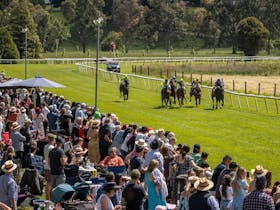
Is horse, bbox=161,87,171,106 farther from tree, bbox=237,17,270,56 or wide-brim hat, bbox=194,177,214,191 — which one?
tree, bbox=237,17,270,56

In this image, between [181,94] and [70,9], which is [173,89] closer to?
[181,94]

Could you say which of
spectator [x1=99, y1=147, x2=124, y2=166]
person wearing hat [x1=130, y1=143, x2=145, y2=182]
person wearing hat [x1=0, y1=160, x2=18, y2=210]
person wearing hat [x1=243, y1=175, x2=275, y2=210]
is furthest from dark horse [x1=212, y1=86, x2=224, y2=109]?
person wearing hat [x1=243, y1=175, x2=275, y2=210]

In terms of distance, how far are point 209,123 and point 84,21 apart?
79.5 m

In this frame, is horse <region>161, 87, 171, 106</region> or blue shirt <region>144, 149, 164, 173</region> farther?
horse <region>161, 87, 171, 106</region>

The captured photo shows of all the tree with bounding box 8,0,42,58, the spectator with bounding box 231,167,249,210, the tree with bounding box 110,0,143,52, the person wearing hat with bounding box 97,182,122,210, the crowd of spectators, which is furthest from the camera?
the tree with bounding box 110,0,143,52

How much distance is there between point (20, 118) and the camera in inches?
752

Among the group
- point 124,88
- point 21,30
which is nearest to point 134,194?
point 124,88

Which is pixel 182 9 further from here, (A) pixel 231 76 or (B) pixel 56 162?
(B) pixel 56 162

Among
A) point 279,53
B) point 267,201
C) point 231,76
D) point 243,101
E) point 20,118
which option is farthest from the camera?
point 279,53

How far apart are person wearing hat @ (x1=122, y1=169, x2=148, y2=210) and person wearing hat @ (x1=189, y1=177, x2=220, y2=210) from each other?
1049 mm

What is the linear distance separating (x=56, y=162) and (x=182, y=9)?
9410 centimetres

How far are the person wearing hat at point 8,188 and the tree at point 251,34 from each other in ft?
224

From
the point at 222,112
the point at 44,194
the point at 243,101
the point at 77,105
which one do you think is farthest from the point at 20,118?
the point at 243,101

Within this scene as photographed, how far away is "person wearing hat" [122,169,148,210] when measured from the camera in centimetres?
1046
